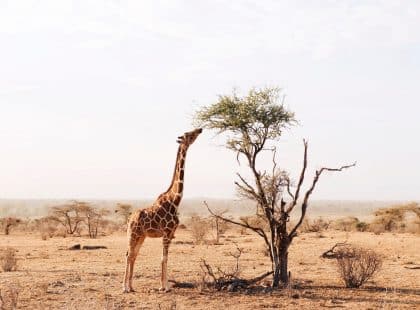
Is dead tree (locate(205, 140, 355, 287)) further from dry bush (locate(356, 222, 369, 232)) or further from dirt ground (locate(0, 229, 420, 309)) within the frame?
dry bush (locate(356, 222, 369, 232))

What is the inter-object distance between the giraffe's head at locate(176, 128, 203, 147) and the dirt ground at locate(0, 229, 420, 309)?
315 centimetres

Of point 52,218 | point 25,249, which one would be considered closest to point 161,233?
point 25,249

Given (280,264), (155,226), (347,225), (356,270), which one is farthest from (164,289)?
(347,225)

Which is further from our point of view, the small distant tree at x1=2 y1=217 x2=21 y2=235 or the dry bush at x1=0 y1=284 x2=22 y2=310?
the small distant tree at x1=2 y1=217 x2=21 y2=235

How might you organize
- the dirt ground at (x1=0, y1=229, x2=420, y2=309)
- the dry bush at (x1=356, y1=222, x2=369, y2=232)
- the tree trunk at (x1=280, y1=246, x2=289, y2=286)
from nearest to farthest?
the dirt ground at (x1=0, y1=229, x2=420, y2=309), the tree trunk at (x1=280, y1=246, x2=289, y2=286), the dry bush at (x1=356, y1=222, x2=369, y2=232)

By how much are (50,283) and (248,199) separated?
4.83m

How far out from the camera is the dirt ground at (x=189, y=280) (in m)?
12.7

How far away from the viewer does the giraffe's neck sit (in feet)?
46.6

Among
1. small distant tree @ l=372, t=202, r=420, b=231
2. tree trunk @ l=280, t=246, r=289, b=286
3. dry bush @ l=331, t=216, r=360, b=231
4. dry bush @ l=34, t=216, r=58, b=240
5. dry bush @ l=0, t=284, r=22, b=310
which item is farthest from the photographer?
small distant tree @ l=372, t=202, r=420, b=231

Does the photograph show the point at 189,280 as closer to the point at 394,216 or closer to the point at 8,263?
the point at 8,263

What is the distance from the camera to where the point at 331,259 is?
20969 millimetres

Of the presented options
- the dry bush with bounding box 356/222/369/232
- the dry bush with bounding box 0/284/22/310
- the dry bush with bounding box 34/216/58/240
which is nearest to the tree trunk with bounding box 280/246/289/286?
the dry bush with bounding box 0/284/22/310

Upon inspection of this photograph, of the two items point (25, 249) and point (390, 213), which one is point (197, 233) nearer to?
point (25, 249)

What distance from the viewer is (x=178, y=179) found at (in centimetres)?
1430
